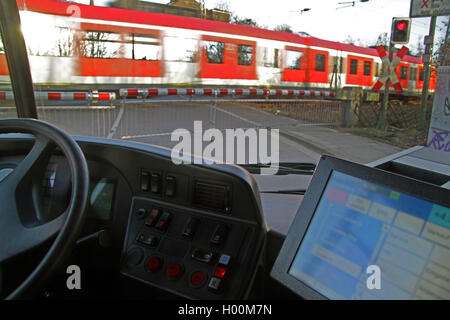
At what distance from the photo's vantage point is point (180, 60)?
1267 centimetres

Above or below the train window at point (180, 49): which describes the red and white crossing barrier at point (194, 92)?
below

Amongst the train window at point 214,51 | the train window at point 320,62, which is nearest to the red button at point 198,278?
the train window at point 214,51

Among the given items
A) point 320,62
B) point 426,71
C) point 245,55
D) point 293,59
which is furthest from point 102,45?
point 426,71

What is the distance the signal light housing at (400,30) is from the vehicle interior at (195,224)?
113 cm

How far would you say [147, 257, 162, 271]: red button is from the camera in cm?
165

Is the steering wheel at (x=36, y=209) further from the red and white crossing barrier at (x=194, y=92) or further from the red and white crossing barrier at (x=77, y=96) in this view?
the red and white crossing barrier at (x=194, y=92)

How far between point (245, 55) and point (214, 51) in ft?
4.50

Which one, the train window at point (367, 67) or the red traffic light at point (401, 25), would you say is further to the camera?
the train window at point (367, 67)

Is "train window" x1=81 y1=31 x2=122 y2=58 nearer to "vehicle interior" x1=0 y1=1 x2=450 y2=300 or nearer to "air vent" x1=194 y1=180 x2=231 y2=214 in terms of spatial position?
"vehicle interior" x1=0 y1=1 x2=450 y2=300

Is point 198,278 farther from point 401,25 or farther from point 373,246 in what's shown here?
point 401,25

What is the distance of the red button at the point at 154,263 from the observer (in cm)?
165

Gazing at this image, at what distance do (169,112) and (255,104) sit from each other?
186cm

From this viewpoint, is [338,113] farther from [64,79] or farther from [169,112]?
[64,79]

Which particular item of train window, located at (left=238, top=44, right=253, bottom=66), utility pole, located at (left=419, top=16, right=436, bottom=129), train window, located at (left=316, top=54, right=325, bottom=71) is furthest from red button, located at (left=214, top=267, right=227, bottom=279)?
train window, located at (left=316, top=54, right=325, bottom=71)
